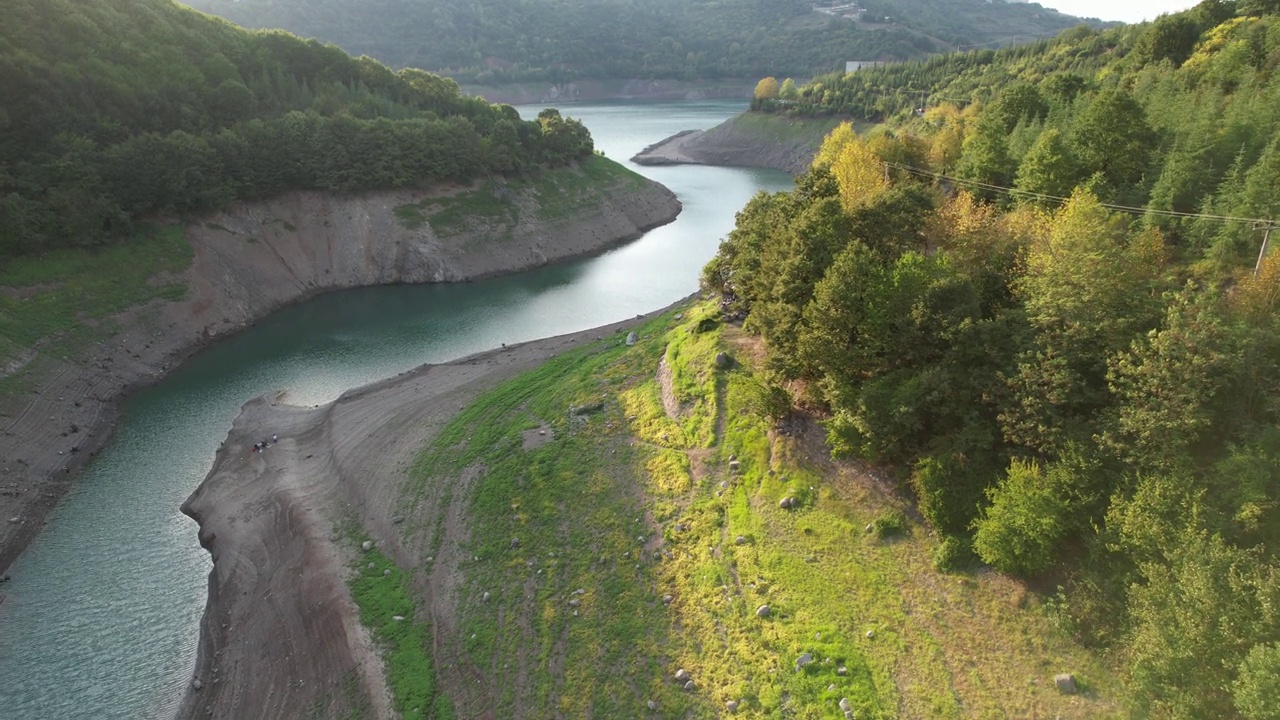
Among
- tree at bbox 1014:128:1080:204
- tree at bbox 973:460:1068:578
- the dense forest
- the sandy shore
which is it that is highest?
tree at bbox 1014:128:1080:204

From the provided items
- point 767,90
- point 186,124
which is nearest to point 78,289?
point 186,124

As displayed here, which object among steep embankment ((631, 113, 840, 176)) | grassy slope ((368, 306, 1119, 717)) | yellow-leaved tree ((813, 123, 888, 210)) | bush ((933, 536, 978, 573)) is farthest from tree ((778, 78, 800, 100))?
bush ((933, 536, 978, 573))

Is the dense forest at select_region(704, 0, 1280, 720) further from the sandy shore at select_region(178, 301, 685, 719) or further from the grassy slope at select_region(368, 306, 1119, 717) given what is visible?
the sandy shore at select_region(178, 301, 685, 719)

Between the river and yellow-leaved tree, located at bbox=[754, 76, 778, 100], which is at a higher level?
yellow-leaved tree, located at bbox=[754, 76, 778, 100]

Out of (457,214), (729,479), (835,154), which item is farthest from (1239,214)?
(457,214)

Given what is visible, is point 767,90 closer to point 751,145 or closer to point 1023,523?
point 751,145

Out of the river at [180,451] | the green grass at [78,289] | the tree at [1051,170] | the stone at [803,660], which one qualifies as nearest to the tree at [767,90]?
the river at [180,451]

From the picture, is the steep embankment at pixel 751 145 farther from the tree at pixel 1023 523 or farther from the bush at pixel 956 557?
the tree at pixel 1023 523

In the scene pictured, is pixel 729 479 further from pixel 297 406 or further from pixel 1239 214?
pixel 297 406
